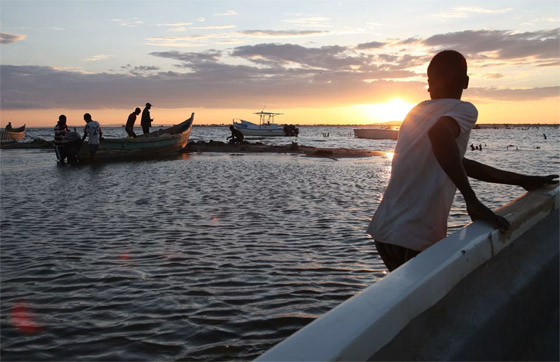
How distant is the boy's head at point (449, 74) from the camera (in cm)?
264

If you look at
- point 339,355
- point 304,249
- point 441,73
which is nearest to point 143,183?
point 304,249

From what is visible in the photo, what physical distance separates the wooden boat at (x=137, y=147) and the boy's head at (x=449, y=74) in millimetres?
22791

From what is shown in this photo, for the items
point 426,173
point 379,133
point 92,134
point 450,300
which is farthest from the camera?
point 379,133

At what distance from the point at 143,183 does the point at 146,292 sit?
10128 mm

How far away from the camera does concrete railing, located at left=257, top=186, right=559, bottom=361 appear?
1.31m

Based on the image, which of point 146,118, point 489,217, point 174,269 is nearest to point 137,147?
point 146,118

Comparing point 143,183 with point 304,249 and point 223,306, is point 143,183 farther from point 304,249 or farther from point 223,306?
point 223,306

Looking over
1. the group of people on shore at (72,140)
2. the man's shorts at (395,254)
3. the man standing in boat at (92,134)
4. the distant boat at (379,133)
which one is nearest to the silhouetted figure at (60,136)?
Result: the group of people on shore at (72,140)

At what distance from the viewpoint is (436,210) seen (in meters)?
2.60

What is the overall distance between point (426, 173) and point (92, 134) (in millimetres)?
22261

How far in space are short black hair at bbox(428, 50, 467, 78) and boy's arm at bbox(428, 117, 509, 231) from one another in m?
0.37

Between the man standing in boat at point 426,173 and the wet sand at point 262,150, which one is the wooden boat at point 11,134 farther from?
the man standing in boat at point 426,173

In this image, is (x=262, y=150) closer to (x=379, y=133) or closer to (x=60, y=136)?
(x=60, y=136)

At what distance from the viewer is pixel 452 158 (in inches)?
93.8
